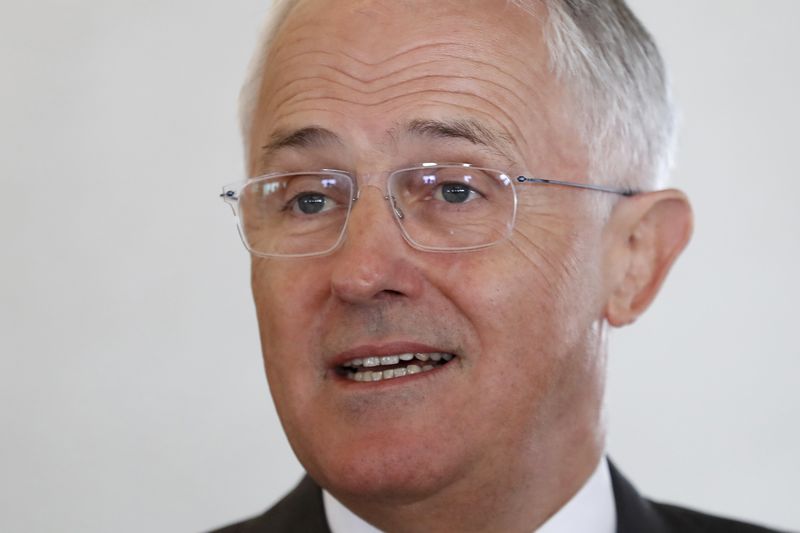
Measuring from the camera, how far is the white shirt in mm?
2521

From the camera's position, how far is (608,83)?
8.41ft

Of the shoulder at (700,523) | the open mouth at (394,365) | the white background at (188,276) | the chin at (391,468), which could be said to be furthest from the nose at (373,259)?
the white background at (188,276)

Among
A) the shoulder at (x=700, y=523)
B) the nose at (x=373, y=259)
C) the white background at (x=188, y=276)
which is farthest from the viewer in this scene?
the white background at (x=188, y=276)

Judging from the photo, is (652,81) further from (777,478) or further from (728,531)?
(777,478)

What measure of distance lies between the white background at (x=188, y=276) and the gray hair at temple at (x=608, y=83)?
1.21m

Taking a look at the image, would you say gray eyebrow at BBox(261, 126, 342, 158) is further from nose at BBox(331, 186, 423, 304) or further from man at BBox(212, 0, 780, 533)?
nose at BBox(331, 186, 423, 304)

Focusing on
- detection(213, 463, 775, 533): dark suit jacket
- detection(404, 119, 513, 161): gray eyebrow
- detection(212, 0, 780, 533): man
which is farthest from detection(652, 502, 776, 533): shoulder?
detection(404, 119, 513, 161): gray eyebrow

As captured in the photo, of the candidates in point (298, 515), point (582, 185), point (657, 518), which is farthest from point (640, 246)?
point (298, 515)

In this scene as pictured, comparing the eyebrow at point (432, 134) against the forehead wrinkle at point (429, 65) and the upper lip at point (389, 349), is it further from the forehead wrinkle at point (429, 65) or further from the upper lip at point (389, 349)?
the upper lip at point (389, 349)

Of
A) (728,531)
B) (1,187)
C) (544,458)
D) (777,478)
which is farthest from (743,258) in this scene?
(1,187)

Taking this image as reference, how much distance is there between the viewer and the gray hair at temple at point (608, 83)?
8.11ft

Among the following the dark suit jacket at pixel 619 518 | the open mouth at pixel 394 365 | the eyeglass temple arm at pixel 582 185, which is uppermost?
the eyeglass temple arm at pixel 582 185

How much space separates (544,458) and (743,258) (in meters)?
2.04

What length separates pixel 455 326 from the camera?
227cm
